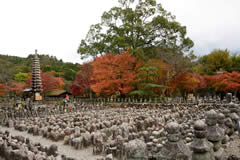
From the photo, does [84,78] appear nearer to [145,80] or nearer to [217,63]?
[145,80]

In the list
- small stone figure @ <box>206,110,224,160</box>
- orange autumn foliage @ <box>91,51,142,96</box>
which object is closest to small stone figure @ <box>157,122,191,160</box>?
small stone figure @ <box>206,110,224,160</box>

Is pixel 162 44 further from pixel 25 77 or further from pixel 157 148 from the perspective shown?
pixel 25 77

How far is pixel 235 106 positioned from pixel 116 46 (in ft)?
62.5

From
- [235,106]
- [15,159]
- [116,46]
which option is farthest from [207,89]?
[15,159]

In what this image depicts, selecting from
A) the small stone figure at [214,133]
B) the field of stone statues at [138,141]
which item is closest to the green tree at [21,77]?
the field of stone statues at [138,141]

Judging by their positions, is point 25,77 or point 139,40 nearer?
point 139,40

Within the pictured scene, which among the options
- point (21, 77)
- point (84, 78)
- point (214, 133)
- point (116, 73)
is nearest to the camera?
point (214, 133)

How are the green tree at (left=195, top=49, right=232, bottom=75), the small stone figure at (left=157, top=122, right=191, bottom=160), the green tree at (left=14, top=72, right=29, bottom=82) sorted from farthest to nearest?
1. the green tree at (left=14, top=72, right=29, bottom=82)
2. the green tree at (left=195, top=49, right=232, bottom=75)
3. the small stone figure at (left=157, top=122, right=191, bottom=160)

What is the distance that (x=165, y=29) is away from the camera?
2369cm

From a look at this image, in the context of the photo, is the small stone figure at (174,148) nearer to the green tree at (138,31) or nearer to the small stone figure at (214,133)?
the small stone figure at (214,133)

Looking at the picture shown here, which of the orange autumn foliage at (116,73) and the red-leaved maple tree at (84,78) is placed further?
the red-leaved maple tree at (84,78)

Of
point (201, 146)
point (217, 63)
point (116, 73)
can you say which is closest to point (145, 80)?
point (116, 73)

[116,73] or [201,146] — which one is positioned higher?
[116,73]

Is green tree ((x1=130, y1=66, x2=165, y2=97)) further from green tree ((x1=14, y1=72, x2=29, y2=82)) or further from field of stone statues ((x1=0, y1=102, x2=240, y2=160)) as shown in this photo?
green tree ((x1=14, y1=72, x2=29, y2=82))
